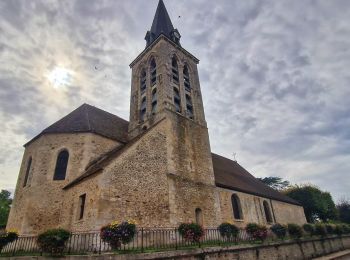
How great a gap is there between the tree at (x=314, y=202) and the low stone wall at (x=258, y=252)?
43.8 ft

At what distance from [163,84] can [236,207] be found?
11430 millimetres

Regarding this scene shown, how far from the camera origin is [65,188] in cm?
1502

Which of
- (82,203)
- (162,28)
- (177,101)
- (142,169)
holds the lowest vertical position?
(82,203)

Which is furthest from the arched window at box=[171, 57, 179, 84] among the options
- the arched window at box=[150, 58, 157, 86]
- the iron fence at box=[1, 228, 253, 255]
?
the iron fence at box=[1, 228, 253, 255]

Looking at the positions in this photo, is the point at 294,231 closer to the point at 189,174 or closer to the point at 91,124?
the point at 189,174

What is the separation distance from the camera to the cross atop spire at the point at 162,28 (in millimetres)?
24531

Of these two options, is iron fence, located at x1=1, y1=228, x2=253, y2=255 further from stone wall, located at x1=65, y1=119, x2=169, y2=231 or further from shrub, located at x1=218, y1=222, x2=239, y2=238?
stone wall, located at x1=65, y1=119, x2=169, y2=231

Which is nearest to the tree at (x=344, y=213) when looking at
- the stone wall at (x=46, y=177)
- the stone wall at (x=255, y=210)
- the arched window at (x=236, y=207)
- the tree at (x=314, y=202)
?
the tree at (x=314, y=202)

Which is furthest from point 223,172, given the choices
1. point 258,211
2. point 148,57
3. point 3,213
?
point 3,213

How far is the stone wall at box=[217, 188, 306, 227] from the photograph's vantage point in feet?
59.2

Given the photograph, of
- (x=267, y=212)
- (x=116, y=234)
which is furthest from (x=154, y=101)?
(x=267, y=212)

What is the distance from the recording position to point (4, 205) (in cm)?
3253

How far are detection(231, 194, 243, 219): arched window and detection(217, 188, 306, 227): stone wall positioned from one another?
9.5 inches

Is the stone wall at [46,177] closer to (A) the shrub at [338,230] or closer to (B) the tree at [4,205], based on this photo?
(B) the tree at [4,205]
